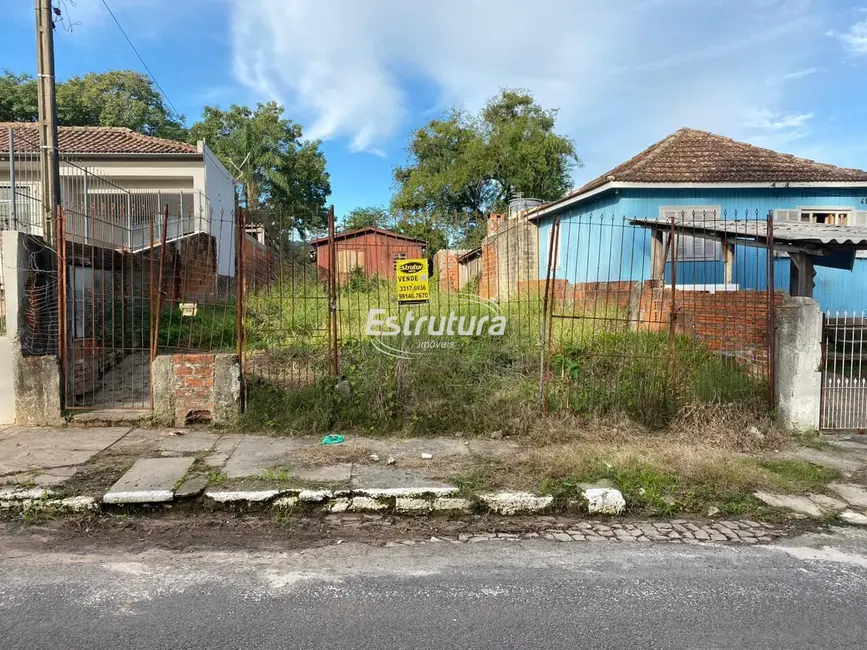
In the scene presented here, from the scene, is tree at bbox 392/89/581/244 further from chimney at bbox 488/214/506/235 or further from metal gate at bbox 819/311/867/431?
metal gate at bbox 819/311/867/431

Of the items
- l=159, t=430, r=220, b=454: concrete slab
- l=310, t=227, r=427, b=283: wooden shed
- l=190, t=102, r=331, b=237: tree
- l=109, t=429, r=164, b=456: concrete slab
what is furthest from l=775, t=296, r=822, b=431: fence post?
l=190, t=102, r=331, b=237: tree

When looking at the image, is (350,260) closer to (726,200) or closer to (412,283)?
(412,283)

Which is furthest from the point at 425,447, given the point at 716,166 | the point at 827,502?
the point at 716,166

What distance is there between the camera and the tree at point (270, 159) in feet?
88.2

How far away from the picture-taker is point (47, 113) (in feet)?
21.7

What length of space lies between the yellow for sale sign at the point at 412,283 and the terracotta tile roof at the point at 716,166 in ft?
24.4

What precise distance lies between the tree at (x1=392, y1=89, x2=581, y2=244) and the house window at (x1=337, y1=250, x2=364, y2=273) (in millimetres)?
18679

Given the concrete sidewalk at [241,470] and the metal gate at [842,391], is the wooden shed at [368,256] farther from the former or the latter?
the metal gate at [842,391]

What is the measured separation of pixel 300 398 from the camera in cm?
641

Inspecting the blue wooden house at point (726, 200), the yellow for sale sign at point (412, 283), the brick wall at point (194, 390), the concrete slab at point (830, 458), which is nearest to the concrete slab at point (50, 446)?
the brick wall at point (194, 390)

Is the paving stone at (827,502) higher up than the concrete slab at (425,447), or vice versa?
the concrete slab at (425,447)

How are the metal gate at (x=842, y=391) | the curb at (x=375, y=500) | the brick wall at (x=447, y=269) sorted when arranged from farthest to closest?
the brick wall at (x=447, y=269), the metal gate at (x=842, y=391), the curb at (x=375, y=500)

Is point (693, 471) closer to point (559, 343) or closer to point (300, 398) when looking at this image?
point (559, 343)

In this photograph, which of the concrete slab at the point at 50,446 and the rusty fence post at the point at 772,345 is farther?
the rusty fence post at the point at 772,345
